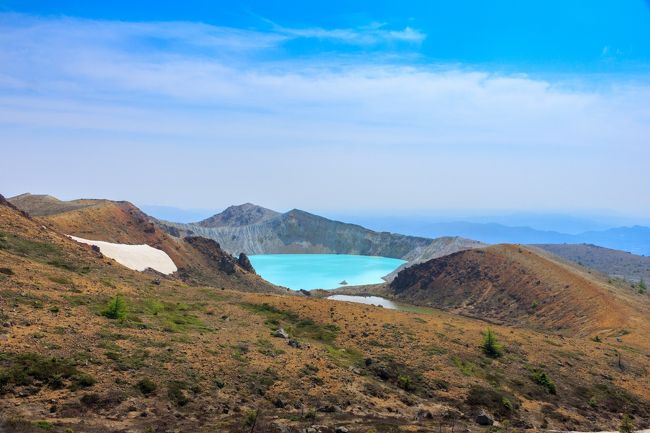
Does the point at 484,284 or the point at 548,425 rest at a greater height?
the point at 484,284

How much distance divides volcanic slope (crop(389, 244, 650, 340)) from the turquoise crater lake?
2296 cm

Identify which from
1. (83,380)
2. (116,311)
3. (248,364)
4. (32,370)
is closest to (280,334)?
(248,364)

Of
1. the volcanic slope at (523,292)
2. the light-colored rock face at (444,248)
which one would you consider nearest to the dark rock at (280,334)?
the volcanic slope at (523,292)

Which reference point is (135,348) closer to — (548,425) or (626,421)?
(548,425)

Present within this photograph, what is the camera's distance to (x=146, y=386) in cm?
2930

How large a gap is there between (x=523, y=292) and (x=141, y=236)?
78.2 metres

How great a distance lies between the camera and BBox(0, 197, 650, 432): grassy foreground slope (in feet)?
90.6

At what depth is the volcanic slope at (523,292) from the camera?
7999cm

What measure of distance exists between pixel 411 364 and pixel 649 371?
27.5 metres

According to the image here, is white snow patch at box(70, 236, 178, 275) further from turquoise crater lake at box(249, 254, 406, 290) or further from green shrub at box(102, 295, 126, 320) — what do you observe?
turquoise crater lake at box(249, 254, 406, 290)

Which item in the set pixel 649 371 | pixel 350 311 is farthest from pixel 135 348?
pixel 649 371

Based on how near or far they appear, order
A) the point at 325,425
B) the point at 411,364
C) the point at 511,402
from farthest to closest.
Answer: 1. the point at 411,364
2. the point at 511,402
3. the point at 325,425

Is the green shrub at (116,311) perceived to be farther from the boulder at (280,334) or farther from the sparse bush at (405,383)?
the sparse bush at (405,383)

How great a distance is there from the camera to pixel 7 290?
3756 cm
